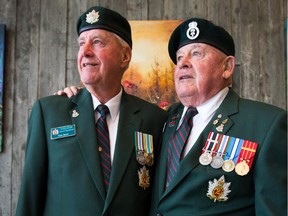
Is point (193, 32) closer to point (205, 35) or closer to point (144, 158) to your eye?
point (205, 35)

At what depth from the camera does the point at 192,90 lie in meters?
1.74

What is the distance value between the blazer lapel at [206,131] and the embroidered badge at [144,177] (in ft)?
0.53

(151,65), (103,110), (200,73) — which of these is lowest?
(103,110)

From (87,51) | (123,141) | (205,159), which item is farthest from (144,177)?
(87,51)

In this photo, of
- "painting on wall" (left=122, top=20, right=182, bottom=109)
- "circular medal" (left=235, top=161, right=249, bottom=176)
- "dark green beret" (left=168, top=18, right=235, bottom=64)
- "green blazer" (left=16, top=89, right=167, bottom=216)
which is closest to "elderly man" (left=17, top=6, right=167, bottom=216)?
"green blazer" (left=16, top=89, right=167, bottom=216)

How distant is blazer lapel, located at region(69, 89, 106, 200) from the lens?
1.61 m

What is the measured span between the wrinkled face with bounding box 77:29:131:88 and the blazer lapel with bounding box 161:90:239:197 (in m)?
0.54

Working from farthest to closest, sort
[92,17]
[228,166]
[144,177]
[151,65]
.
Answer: [151,65] → [92,17] → [144,177] → [228,166]

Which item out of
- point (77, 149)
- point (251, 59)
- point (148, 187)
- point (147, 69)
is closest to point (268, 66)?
point (251, 59)

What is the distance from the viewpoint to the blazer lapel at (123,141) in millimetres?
1630

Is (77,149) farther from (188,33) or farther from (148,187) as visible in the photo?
(188,33)

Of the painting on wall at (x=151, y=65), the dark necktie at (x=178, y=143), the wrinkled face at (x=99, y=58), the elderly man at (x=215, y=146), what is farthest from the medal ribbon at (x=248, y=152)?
the painting on wall at (x=151, y=65)

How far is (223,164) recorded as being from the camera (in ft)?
5.13

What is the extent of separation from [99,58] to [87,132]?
37 cm
